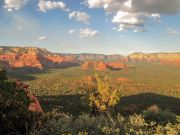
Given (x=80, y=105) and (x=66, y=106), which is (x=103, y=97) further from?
(x=80, y=105)

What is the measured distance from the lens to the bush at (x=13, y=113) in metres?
16.2

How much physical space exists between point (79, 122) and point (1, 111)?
415 cm

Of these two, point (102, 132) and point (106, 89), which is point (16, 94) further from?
point (106, 89)

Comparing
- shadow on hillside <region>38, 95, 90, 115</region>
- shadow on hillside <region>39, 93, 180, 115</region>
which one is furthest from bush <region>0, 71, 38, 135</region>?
shadow on hillside <region>38, 95, 90, 115</region>

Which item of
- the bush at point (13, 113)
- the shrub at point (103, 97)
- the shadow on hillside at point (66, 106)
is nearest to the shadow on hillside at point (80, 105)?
the shadow on hillside at point (66, 106)

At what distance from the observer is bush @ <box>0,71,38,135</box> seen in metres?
16.2

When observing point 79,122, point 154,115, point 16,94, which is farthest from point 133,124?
point 154,115

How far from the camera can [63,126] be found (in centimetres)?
1487

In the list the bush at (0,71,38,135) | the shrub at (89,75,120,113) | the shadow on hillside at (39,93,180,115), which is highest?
the bush at (0,71,38,135)

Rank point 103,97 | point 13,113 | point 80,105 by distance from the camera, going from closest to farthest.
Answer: point 13,113 < point 103,97 < point 80,105

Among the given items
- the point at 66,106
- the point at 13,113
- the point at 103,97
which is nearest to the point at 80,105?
the point at 66,106

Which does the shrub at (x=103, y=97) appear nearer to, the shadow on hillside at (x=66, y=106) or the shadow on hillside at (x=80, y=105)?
the shadow on hillside at (x=80, y=105)

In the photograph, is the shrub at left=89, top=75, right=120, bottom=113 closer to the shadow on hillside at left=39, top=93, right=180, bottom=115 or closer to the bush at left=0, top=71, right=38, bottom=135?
the shadow on hillside at left=39, top=93, right=180, bottom=115

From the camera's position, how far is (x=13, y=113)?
16594mm
